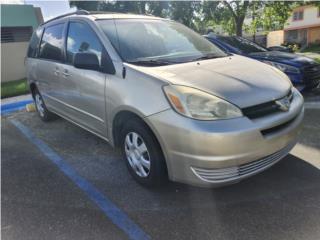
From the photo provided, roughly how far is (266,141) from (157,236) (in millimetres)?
1174

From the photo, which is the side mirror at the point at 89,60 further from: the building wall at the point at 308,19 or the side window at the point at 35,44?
the building wall at the point at 308,19

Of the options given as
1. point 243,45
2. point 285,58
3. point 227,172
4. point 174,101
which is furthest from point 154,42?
point 243,45

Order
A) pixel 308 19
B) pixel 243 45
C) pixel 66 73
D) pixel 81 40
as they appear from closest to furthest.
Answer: pixel 81 40 → pixel 66 73 → pixel 243 45 → pixel 308 19

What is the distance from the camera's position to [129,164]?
3.27m

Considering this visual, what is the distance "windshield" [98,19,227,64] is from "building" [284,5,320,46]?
1557 inches

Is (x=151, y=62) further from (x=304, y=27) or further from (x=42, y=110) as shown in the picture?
(x=304, y=27)

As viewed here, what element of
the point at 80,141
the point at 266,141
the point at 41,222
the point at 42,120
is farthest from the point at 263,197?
the point at 42,120

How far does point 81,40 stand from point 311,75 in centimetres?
440

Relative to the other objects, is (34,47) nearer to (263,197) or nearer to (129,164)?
(129,164)

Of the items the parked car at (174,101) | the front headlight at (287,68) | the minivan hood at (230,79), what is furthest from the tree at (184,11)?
the minivan hood at (230,79)

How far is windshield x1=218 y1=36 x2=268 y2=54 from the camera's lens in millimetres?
6872

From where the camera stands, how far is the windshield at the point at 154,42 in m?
3.31

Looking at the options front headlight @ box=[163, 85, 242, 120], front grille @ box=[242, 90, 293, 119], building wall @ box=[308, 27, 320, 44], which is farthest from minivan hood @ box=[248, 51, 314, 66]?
building wall @ box=[308, 27, 320, 44]

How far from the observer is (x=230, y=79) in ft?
9.33
